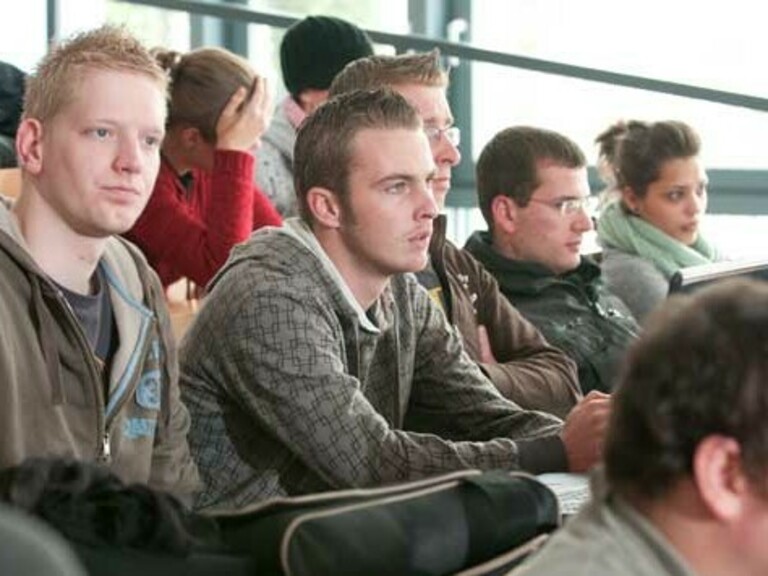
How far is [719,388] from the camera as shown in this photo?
1462mm

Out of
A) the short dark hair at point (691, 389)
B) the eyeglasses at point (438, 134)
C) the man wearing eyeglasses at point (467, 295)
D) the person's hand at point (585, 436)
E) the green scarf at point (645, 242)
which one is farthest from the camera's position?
the green scarf at point (645, 242)

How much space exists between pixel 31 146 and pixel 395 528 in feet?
3.52

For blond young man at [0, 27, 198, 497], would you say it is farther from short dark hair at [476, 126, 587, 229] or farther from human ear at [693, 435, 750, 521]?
short dark hair at [476, 126, 587, 229]

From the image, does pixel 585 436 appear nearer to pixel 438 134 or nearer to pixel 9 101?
pixel 438 134

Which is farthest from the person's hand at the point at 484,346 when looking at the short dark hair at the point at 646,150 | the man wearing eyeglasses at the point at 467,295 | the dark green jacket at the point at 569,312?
the short dark hair at the point at 646,150

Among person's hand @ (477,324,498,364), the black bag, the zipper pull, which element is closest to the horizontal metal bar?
person's hand @ (477,324,498,364)

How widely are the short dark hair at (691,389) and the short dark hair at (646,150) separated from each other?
322cm

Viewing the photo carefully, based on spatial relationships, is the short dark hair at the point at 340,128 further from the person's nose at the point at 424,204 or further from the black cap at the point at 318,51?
the black cap at the point at 318,51

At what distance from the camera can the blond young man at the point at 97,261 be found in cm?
245

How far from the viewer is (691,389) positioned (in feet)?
4.81

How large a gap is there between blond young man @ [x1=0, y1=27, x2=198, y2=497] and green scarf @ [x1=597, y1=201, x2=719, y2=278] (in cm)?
210

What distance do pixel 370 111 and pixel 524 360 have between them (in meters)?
0.76

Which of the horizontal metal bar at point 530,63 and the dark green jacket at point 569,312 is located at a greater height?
the horizontal metal bar at point 530,63

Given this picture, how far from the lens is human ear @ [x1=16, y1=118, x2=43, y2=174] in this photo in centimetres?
262
